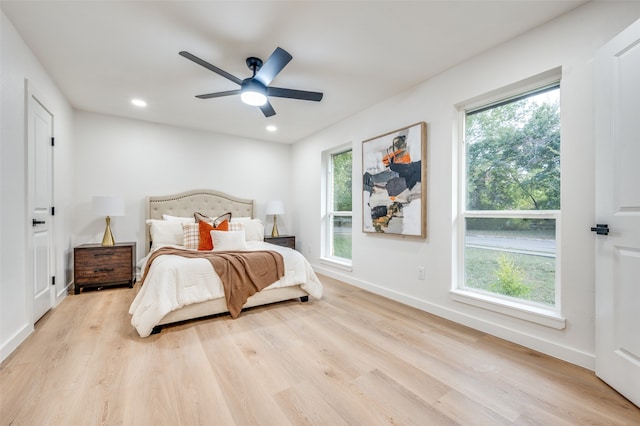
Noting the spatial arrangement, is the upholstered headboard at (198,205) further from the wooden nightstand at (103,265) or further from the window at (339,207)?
the window at (339,207)

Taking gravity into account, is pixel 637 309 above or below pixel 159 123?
below

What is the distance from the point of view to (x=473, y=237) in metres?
2.62

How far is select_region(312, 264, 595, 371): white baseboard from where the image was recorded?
187cm

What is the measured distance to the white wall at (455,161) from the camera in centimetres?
184

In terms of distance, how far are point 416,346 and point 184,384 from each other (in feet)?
5.43

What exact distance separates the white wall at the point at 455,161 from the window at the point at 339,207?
360mm

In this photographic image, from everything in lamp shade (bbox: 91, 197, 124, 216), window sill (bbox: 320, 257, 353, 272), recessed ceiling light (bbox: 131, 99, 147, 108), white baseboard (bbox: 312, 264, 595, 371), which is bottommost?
white baseboard (bbox: 312, 264, 595, 371)

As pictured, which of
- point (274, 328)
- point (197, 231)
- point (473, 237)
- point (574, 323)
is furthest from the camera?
point (197, 231)

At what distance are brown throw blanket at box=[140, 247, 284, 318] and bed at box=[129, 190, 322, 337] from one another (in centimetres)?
7

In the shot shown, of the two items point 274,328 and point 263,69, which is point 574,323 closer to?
point 274,328

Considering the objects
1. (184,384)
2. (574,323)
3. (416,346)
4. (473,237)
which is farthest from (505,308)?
(184,384)

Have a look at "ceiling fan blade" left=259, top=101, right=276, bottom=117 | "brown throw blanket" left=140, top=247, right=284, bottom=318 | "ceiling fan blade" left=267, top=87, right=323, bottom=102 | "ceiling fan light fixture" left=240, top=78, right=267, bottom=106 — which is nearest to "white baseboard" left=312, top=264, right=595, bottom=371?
"brown throw blanket" left=140, top=247, right=284, bottom=318

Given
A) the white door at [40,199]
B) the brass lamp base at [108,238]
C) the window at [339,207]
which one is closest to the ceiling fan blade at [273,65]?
the white door at [40,199]

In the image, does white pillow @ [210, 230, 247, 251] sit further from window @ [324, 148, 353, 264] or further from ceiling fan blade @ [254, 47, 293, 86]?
ceiling fan blade @ [254, 47, 293, 86]
